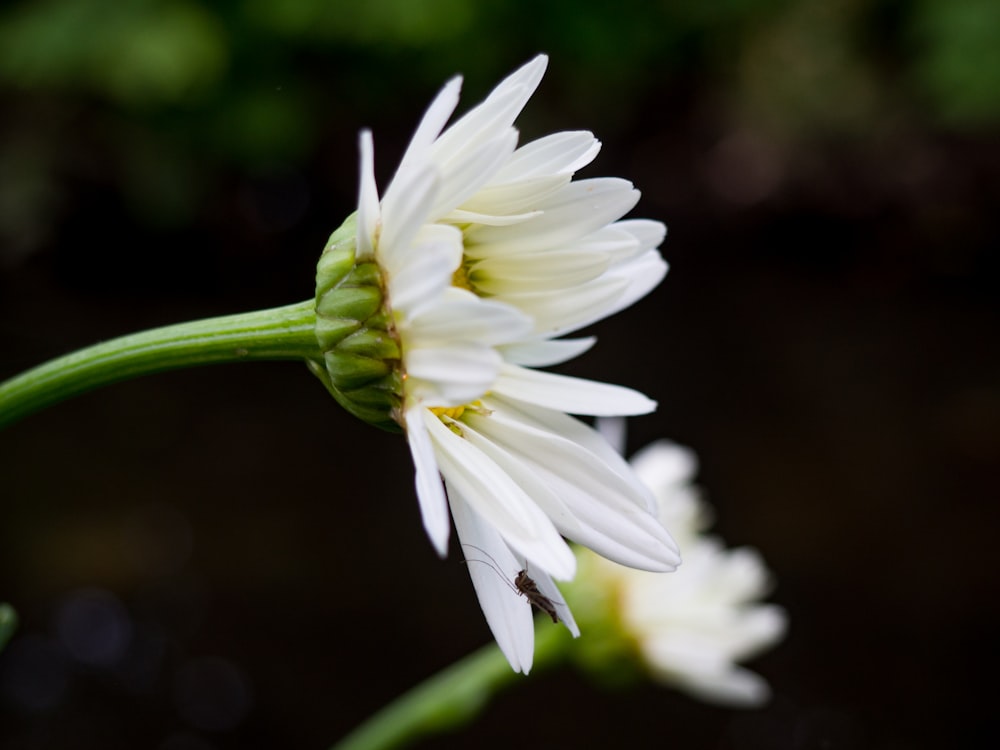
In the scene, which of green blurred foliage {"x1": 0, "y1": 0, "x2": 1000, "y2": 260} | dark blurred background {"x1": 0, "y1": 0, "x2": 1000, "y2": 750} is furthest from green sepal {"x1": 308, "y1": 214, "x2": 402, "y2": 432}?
green blurred foliage {"x1": 0, "y1": 0, "x2": 1000, "y2": 260}

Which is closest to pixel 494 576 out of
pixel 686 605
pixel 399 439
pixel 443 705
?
pixel 443 705

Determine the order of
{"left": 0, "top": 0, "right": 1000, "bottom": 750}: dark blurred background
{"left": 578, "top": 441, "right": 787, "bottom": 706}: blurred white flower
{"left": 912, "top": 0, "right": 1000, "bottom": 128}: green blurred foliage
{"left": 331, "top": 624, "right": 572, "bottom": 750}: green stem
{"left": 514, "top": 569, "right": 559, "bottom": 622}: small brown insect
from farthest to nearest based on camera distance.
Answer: {"left": 912, "top": 0, "right": 1000, "bottom": 128}: green blurred foliage → {"left": 0, "top": 0, "right": 1000, "bottom": 750}: dark blurred background → {"left": 578, "top": 441, "right": 787, "bottom": 706}: blurred white flower → {"left": 331, "top": 624, "right": 572, "bottom": 750}: green stem → {"left": 514, "top": 569, "right": 559, "bottom": 622}: small brown insect

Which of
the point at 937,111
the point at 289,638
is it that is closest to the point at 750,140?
the point at 937,111

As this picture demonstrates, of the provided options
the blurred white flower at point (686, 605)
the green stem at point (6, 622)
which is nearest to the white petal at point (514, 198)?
the green stem at point (6, 622)

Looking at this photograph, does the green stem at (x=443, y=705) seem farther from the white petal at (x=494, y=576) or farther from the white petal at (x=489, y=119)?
the white petal at (x=489, y=119)

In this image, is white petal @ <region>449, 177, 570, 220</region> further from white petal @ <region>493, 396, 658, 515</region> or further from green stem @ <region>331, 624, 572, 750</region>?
green stem @ <region>331, 624, 572, 750</region>

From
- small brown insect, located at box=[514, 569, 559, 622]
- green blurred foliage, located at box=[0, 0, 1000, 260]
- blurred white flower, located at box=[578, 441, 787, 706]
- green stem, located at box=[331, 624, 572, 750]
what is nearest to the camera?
small brown insect, located at box=[514, 569, 559, 622]

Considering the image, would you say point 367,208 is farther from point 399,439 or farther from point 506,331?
point 399,439
